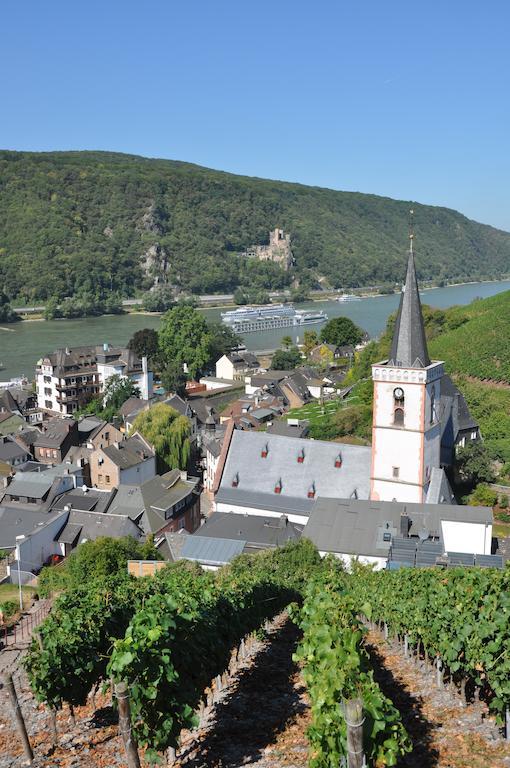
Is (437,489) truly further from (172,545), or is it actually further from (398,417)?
(172,545)

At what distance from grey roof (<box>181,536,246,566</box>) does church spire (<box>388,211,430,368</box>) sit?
9224 millimetres

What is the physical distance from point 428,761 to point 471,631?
109 inches

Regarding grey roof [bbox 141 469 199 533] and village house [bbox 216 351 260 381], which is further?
village house [bbox 216 351 260 381]

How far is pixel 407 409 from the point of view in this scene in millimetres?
26688

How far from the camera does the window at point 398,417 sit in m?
26.9

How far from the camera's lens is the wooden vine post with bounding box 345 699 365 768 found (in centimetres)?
596

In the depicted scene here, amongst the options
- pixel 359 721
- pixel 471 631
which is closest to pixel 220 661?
pixel 471 631

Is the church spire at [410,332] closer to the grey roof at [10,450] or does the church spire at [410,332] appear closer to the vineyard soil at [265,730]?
the vineyard soil at [265,730]

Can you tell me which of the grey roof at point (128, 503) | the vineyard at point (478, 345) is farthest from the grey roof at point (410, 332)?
the vineyard at point (478, 345)

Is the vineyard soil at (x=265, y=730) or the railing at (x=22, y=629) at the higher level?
the vineyard soil at (x=265, y=730)

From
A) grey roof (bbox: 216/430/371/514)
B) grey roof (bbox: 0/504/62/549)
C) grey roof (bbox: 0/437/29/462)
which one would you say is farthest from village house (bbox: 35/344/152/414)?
grey roof (bbox: 216/430/371/514)

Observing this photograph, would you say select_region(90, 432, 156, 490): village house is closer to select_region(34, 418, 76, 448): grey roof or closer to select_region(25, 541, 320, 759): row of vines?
select_region(34, 418, 76, 448): grey roof

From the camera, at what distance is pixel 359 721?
5.96 meters

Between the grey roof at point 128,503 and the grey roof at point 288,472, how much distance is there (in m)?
4.38
